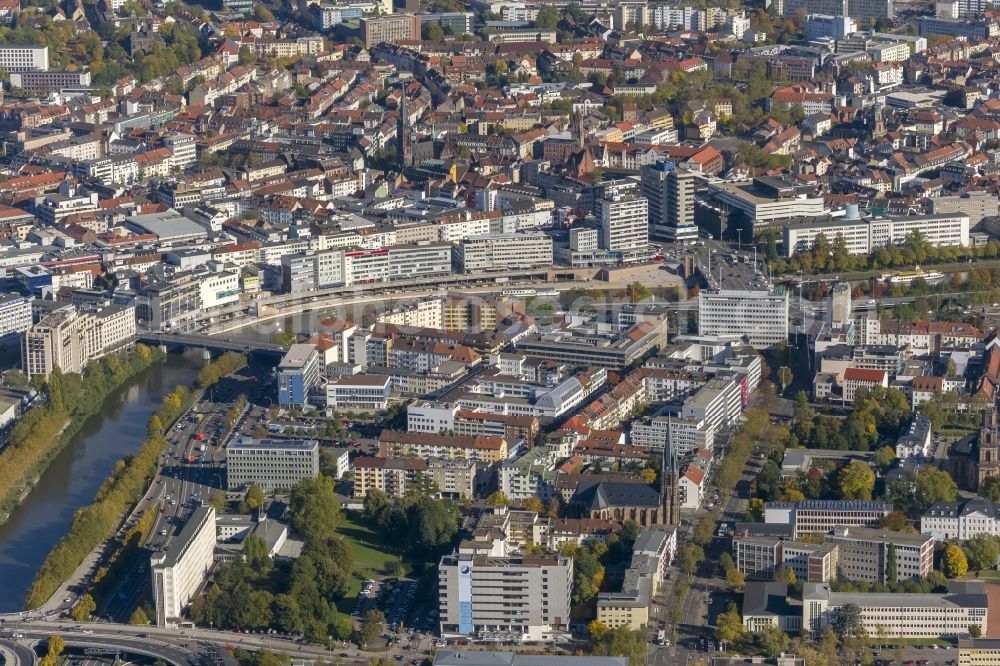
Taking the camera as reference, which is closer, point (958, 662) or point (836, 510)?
point (958, 662)

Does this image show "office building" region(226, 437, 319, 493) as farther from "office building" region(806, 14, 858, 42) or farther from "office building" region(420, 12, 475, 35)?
"office building" region(420, 12, 475, 35)

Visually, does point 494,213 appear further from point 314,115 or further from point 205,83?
point 205,83

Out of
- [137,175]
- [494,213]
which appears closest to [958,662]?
[494,213]

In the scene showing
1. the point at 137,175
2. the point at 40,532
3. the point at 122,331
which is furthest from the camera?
the point at 137,175

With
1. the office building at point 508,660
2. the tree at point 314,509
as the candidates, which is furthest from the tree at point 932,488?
the tree at point 314,509

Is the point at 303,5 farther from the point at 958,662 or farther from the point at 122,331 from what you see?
the point at 958,662

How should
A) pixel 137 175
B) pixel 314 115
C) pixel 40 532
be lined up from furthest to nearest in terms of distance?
pixel 314 115
pixel 137 175
pixel 40 532

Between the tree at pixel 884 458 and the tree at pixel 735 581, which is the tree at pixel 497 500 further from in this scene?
the tree at pixel 884 458
